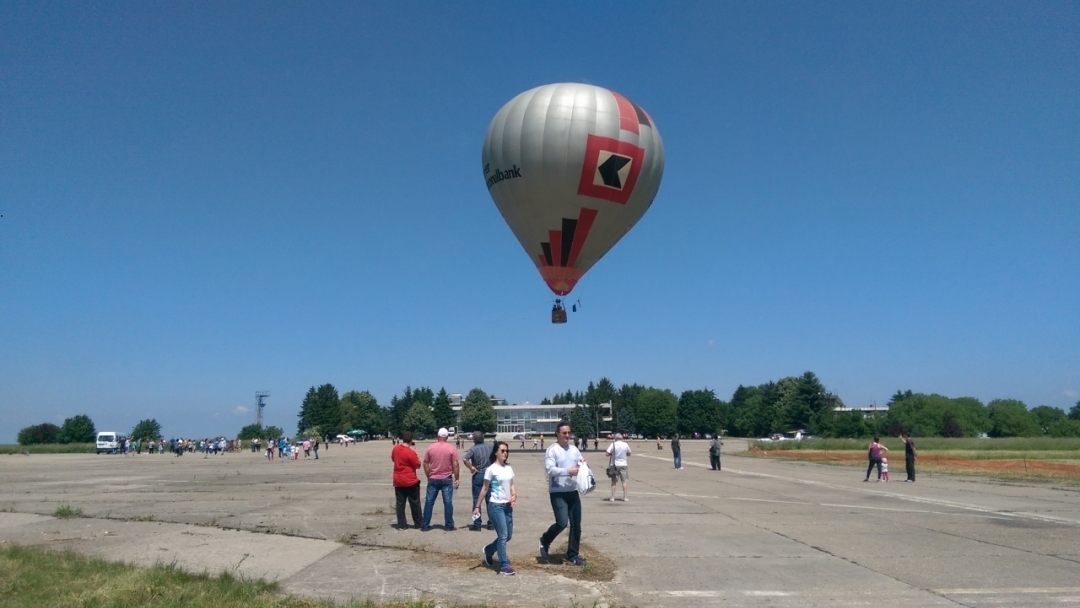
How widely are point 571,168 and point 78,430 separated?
145 metres

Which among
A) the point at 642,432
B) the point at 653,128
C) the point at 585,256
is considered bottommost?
the point at 642,432

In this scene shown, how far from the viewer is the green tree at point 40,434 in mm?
126000

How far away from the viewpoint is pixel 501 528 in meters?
8.89

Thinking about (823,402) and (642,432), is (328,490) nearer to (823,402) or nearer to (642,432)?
(823,402)

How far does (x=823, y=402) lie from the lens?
123m

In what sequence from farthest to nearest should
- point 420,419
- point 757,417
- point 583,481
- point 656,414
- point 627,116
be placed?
point 656,414
point 420,419
point 757,417
point 627,116
point 583,481

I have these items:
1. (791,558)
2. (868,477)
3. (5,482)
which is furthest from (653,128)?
(5,482)

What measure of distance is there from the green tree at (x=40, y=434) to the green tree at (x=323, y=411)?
4168 centimetres

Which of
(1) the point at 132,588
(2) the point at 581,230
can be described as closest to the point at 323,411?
(2) the point at 581,230

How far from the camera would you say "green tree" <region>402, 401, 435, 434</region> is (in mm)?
142125

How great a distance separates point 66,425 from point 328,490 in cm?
14442

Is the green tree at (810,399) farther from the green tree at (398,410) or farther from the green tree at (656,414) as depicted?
the green tree at (398,410)

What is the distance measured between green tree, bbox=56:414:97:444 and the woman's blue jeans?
15157cm

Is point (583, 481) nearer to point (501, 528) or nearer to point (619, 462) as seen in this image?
point (501, 528)
